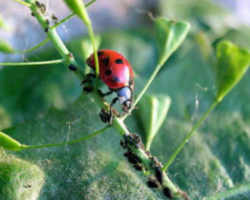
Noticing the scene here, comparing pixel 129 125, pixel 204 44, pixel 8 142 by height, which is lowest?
pixel 204 44

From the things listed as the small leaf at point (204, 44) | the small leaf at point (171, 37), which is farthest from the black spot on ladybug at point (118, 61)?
the small leaf at point (204, 44)

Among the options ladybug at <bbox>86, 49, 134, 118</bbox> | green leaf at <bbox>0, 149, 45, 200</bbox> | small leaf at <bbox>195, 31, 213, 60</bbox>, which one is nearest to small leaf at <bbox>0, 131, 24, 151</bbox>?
green leaf at <bbox>0, 149, 45, 200</bbox>

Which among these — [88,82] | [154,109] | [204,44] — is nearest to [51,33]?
[88,82]

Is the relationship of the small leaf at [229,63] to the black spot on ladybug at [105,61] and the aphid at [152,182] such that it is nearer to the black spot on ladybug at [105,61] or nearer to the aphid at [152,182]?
the aphid at [152,182]

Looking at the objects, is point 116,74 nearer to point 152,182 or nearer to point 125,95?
point 125,95

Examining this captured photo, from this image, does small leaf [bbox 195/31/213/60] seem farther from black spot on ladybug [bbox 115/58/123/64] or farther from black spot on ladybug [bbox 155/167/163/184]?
black spot on ladybug [bbox 155/167/163/184]

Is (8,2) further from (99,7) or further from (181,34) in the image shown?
(181,34)

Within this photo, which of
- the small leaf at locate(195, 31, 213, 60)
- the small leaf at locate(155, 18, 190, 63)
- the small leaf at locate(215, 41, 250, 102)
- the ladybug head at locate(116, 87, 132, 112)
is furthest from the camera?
the small leaf at locate(195, 31, 213, 60)
